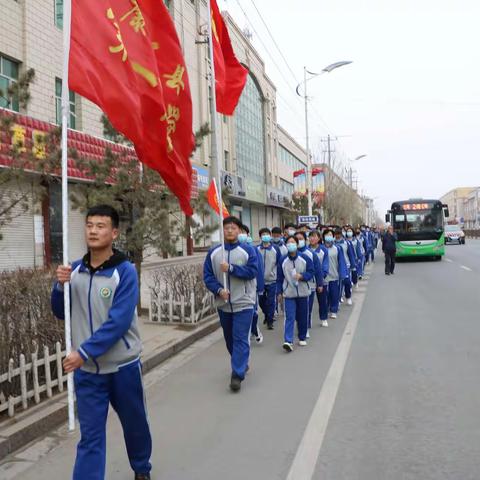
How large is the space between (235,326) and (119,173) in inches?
169

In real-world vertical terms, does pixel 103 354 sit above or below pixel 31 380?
above

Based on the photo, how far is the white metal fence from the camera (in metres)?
4.57

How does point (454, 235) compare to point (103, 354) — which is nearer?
point (103, 354)

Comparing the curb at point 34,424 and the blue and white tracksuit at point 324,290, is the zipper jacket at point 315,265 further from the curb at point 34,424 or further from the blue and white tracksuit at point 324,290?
the curb at point 34,424

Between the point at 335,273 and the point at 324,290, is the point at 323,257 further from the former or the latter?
the point at 335,273

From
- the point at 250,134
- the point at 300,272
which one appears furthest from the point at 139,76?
the point at 250,134

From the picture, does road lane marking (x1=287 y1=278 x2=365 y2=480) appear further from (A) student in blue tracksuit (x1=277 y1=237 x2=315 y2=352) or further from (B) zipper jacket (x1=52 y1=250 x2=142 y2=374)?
(B) zipper jacket (x1=52 y1=250 x2=142 y2=374)

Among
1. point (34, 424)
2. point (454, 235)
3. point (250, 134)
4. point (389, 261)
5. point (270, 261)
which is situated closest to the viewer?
point (34, 424)

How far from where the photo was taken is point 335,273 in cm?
1038

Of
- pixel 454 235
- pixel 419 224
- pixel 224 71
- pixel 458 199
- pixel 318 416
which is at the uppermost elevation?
pixel 458 199

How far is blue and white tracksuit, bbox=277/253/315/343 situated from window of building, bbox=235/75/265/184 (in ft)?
108

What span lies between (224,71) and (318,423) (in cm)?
458

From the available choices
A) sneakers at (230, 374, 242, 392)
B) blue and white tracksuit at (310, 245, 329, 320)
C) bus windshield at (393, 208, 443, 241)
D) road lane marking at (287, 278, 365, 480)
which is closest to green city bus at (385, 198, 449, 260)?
bus windshield at (393, 208, 443, 241)

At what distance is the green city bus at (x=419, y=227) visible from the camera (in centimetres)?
2442
